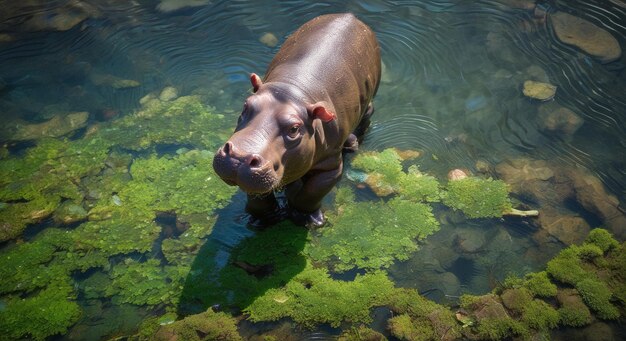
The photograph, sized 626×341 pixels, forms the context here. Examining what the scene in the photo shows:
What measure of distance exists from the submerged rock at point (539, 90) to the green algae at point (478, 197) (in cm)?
185

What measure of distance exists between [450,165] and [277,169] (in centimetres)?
298

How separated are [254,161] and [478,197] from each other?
10.6ft

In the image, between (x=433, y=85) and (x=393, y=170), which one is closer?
(x=393, y=170)

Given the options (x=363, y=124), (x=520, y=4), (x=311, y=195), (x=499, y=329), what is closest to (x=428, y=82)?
(x=363, y=124)

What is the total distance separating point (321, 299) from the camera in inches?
192

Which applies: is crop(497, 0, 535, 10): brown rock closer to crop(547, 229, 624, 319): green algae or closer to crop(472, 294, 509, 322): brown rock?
crop(547, 229, 624, 319): green algae

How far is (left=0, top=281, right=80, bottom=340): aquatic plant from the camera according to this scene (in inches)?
182

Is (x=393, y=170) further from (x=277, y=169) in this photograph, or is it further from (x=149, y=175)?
(x=149, y=175)

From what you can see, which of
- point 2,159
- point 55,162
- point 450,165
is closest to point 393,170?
point 450,165

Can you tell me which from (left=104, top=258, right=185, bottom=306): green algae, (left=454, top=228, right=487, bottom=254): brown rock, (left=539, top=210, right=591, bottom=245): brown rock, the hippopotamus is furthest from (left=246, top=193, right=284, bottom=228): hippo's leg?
(left=539, top=210, right=591, bottom=245): brown rock

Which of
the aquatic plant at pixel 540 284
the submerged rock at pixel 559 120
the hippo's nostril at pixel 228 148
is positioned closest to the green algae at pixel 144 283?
the hippo's nostril at pixel 228 148

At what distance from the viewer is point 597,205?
600 centimetres

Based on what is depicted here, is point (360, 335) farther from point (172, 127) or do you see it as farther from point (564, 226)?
point (172, 127)

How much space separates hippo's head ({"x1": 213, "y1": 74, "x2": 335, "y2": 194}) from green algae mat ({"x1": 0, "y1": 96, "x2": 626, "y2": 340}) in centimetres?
113
